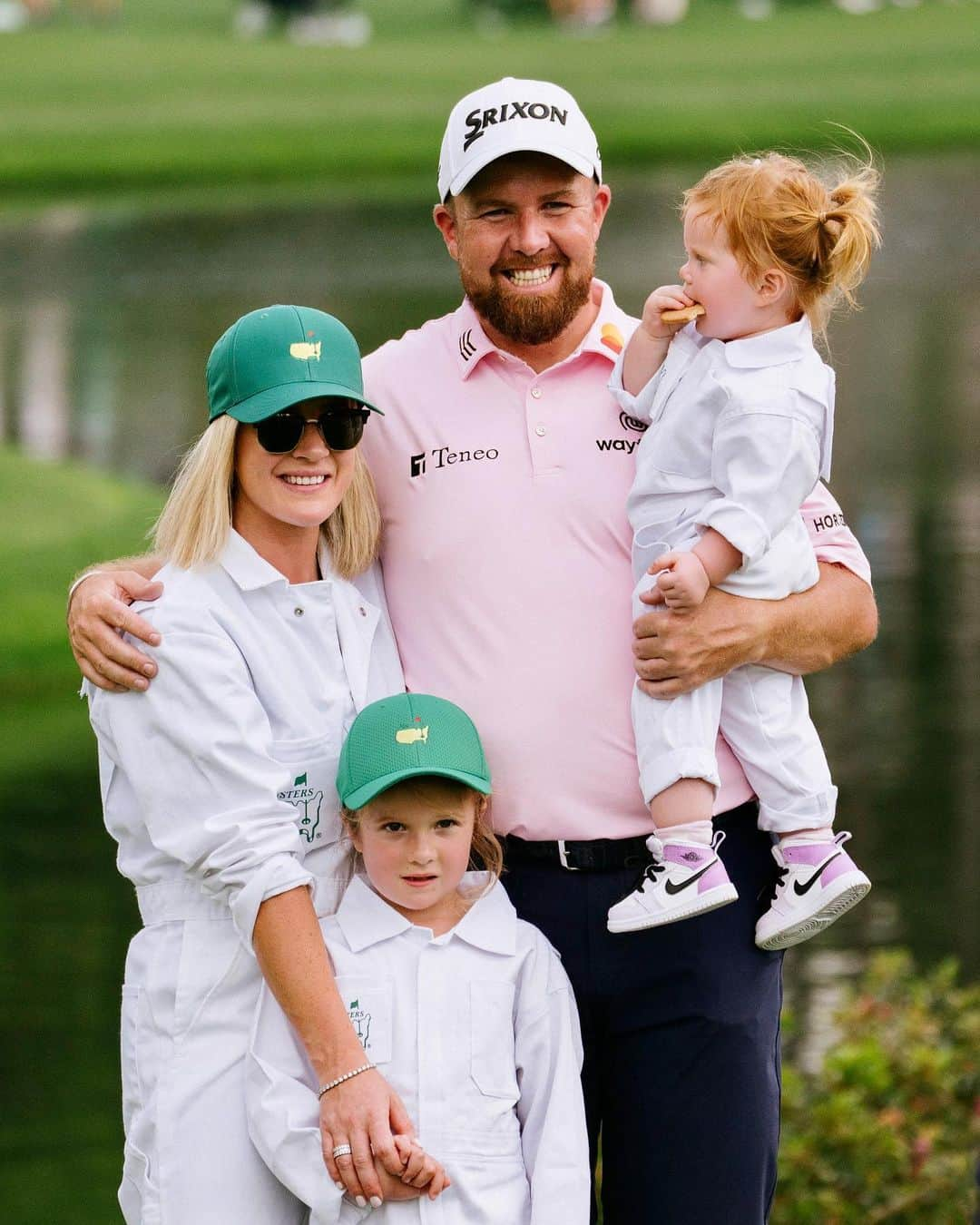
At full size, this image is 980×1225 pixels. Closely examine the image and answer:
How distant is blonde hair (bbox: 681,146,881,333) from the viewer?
3.25 m

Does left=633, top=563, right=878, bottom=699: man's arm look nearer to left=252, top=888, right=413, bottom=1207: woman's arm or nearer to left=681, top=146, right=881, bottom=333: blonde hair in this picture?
left=681, top=146, right=881, bottom=333: blonde hair

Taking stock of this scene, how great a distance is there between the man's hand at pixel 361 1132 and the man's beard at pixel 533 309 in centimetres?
117

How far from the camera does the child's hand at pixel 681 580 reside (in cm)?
320

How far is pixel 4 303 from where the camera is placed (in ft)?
69.9

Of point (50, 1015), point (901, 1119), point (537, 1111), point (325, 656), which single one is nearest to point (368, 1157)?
point (537, 1111)

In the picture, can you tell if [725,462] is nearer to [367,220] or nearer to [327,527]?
[327,527]

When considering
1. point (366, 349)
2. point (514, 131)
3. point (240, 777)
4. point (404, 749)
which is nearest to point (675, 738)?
point (404, 749)

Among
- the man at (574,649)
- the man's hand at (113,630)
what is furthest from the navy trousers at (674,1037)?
the man's hand at (113,630)

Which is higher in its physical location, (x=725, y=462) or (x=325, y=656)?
(x=725, y=462)

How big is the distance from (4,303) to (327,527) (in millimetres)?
18720

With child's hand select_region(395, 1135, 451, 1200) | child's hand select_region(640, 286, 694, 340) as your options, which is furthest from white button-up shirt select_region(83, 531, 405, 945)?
child's hand select_region(640, 286, 694, 340)

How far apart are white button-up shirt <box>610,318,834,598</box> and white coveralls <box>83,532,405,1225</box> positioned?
0.52 metres

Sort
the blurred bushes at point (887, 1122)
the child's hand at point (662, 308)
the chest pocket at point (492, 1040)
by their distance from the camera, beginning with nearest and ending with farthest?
the chest pocket at point (492, 1040) → the child's hand at point (662, 308) → the blurred bushes at point (887, 1122)

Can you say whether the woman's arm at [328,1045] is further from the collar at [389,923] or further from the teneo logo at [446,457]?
the teneo logo at [446,457]
